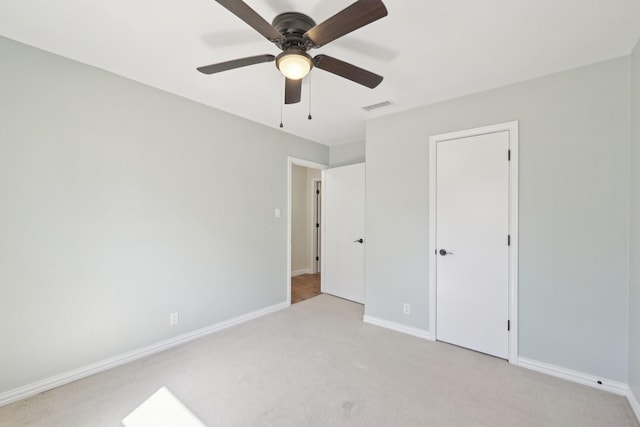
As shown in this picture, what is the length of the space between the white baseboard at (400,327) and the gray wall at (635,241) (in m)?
1.41

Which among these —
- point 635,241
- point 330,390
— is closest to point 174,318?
point 330,390

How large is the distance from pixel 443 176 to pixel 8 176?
11.8 feet

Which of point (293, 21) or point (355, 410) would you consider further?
point (355, 410)

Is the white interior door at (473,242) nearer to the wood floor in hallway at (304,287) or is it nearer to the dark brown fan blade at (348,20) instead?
the dark brown fan blade at (348,20)

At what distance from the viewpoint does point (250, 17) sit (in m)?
1.26

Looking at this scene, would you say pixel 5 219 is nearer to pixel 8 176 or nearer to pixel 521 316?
pixel 8 176

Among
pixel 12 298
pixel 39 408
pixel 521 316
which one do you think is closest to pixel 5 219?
pixel 12 298

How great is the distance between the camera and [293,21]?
1554 millimetres

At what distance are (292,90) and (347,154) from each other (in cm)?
257

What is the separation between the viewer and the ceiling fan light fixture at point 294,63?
152 centimetres

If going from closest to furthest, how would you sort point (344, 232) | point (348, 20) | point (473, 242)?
point (348, 20) < point (473, 242) < point (344, 232)

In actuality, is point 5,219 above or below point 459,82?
below

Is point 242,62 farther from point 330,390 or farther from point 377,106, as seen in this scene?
point 330,390

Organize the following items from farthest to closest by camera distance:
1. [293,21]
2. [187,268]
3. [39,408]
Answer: [187,268], [39,408], [293,21]
